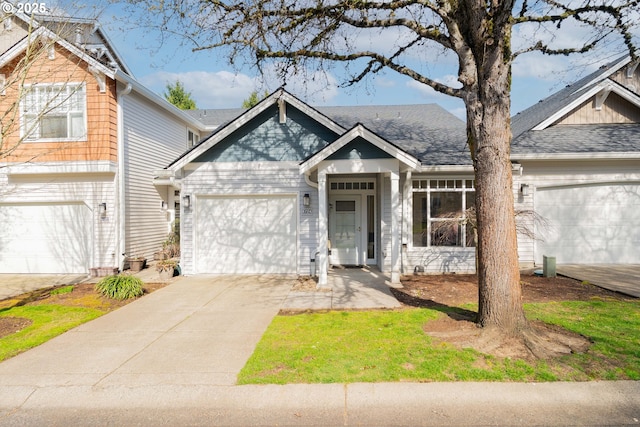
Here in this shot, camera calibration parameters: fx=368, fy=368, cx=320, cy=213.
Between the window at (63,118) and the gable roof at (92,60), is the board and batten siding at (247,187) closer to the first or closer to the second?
the gable roof at (92,60)

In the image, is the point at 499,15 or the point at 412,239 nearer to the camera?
the point at 499,15

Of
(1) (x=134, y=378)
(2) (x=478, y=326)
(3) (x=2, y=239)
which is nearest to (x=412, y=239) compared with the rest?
(2) (x=478, y=326)

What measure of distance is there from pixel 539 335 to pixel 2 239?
47.8 feet

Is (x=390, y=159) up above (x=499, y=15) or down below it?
below

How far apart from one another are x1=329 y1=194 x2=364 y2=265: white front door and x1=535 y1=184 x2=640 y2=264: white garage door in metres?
5.45

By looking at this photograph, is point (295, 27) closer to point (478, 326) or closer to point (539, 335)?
point (478, 326)

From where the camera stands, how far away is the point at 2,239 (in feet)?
37.9

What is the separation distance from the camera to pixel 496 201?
5.23m

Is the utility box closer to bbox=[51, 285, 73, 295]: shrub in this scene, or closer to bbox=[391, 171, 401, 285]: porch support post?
bbox=[391, 171, 401, 285]: porch support post

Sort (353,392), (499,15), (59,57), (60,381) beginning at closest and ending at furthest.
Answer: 1. (353,392)
2. (60,381)
3. (499,15)
4. (59,57)

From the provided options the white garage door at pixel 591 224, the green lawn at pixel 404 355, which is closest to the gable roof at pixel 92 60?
the green lawn at pixel 404 355

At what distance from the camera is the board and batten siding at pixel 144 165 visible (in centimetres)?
1163

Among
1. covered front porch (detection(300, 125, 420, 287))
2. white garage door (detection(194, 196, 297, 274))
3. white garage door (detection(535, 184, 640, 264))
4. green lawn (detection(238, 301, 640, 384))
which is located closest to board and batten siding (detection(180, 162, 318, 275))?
white garage door (detection(194, 196, 297, 274))

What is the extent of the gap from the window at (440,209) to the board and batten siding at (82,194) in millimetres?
9128
